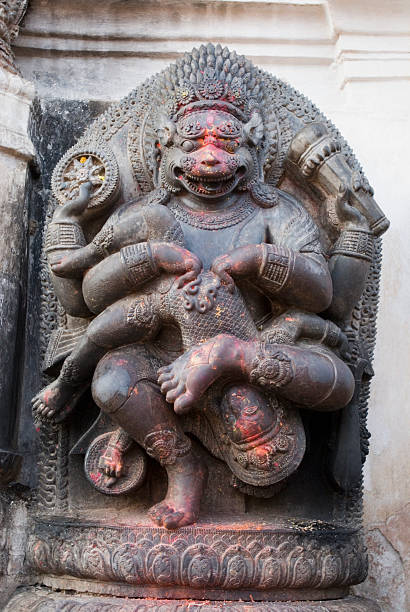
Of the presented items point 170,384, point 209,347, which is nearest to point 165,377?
point 170,384

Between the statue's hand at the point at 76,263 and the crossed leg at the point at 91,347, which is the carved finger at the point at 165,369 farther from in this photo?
the statue's hand at the point at 76,263

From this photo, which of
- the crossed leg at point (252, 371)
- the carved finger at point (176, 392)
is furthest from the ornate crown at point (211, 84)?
the carved finger at point (176, 392)

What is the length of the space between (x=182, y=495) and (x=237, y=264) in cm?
74

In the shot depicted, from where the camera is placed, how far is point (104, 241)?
259 cm

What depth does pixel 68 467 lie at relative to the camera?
2.78 metres

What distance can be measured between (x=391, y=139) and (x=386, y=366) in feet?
3.39

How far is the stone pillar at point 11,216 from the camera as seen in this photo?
2.84 m

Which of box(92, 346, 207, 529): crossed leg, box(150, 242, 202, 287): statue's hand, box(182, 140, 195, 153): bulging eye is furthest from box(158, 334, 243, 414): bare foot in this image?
box(182, 140, 195, 153): bulging eye

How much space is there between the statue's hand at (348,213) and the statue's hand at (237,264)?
0.47m

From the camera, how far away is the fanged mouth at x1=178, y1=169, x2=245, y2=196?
2.62 m

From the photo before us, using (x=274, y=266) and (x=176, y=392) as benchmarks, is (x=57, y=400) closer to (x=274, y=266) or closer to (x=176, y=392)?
(x=176, y=392)

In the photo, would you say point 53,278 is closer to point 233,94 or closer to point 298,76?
point 233,94

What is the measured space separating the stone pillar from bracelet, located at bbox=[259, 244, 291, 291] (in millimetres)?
1031

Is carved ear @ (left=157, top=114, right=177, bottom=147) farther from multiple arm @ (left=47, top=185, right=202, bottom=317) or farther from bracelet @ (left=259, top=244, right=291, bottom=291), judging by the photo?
bracelet @ (left=259, top=244, right=291, bottom=291)
